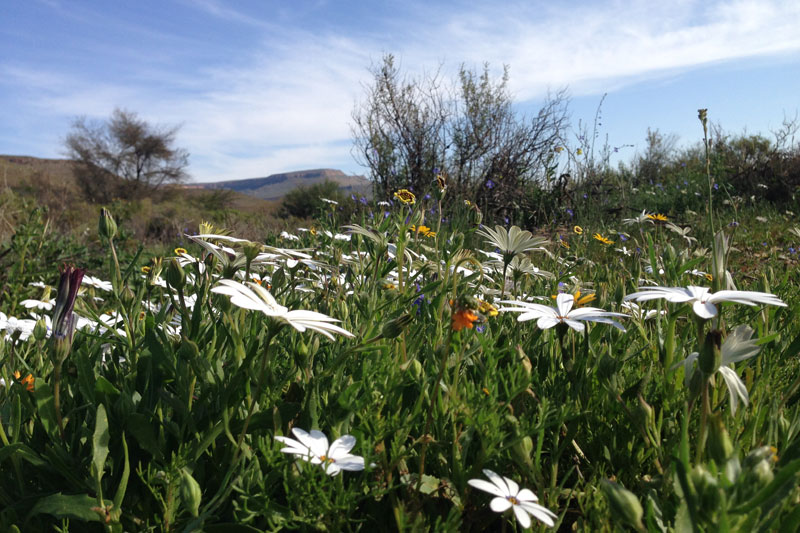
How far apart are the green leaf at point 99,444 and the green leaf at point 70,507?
4 cm

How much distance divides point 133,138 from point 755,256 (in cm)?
3314

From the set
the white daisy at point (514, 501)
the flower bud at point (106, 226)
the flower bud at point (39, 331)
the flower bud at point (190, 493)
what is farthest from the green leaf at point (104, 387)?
the white daisy at point (514, 501)

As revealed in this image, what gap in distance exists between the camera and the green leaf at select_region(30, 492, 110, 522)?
883mm

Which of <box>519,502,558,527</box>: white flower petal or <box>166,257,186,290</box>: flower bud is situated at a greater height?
<box>166,257,186,290</box>: flower bud

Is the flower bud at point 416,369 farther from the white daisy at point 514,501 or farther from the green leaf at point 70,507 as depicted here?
the green leaf at point 70,507

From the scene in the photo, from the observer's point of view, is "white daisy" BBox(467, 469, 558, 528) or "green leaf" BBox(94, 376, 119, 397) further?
"green leaf" BBox(94, 376, 119, 397)

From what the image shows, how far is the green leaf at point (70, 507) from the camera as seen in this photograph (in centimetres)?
88

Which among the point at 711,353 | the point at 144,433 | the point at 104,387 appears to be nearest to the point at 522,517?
the point at 711,353

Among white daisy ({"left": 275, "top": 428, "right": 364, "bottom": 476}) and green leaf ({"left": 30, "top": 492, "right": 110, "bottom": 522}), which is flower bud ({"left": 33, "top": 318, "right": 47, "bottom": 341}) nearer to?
green leaf ({"left": 30, "top": 492, "right": 110, "bottom": 522})

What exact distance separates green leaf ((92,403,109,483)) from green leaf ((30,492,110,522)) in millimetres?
42

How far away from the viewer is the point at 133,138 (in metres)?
31.3

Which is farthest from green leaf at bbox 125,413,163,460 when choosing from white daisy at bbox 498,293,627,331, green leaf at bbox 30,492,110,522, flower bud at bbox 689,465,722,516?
flower bud at bbox 689,465,722,516

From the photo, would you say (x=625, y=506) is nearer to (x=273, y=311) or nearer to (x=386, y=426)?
(x=386, y=426)

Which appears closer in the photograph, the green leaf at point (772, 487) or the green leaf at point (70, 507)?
the green leaf at point (772, 487)
